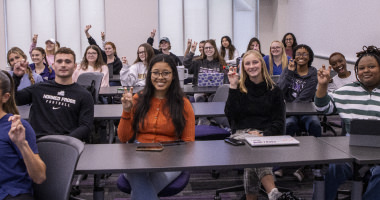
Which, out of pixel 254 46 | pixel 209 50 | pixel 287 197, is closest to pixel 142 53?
pixel 209 50

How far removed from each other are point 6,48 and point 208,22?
479 centimetres

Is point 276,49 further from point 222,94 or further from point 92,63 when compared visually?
point 92,63

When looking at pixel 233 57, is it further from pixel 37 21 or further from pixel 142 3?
pixel 37 21

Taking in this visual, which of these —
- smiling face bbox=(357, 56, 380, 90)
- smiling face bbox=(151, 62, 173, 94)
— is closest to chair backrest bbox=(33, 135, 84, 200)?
smiling face bbox=(151, 62, 173, 94)

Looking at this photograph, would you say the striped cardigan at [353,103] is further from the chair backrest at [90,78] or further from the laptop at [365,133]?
the chair backrest at [90,78]

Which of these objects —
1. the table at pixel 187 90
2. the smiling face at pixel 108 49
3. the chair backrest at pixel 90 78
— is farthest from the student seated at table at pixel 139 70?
the smiling face at pixel 108 49

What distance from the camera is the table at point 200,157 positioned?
1.95m

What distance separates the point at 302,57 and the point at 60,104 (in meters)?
2.38

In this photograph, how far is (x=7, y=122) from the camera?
1.85 metres

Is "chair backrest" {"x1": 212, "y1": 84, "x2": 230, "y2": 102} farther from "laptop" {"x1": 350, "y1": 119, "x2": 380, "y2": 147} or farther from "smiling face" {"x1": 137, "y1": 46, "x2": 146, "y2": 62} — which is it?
"laptop" {"x1": 350, "y1": 119, "x2": 380, "y2": 147}

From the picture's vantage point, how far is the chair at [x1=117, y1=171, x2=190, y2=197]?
231cm

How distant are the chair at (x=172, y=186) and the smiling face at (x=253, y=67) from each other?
0.98m

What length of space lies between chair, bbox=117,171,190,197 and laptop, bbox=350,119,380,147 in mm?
981

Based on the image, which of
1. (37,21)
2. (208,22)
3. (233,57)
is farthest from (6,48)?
(233,57)
